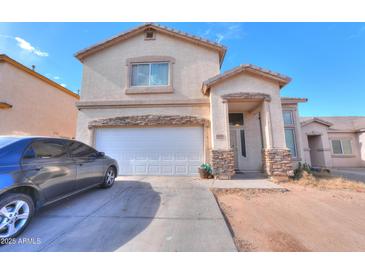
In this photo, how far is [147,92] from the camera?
7.96 m

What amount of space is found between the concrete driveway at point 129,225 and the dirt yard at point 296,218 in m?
0.49

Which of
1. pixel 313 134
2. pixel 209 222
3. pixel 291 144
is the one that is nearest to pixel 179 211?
pixel 209 222

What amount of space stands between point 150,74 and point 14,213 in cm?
769

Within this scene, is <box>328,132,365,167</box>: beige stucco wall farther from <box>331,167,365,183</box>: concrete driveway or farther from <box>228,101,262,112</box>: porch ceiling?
<box>228,101,262,112</box>: porch ceiling

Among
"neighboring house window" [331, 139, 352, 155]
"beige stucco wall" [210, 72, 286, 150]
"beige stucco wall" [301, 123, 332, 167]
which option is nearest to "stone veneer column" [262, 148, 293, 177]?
"beige stucco wall" [210, 72, 286, 150]

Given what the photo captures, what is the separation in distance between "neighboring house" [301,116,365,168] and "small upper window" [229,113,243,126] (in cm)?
603

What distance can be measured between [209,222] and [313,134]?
12647 millimetres

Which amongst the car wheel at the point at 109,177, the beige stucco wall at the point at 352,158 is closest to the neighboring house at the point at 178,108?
the car wheel at the point at 109,177

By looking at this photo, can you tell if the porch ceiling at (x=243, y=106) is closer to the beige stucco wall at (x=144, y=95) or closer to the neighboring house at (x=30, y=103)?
the beige stucco wall at (x=144, y=95)

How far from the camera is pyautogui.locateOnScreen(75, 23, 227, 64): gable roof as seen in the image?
26.9 ft

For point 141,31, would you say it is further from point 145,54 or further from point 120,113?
point 120,113

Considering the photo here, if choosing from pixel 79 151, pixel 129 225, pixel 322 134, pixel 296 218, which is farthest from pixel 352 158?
pixel 79 151

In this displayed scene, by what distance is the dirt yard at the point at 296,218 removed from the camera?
238cm

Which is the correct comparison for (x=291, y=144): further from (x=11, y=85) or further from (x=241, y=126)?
(x=11, y=85)
